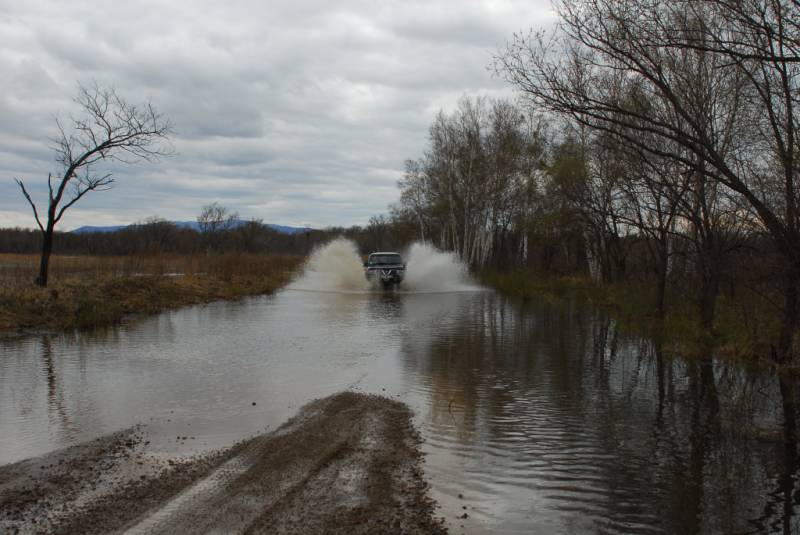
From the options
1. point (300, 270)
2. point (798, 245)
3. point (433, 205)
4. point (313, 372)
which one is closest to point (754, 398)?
point (798, 245)

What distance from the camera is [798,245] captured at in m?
10.9

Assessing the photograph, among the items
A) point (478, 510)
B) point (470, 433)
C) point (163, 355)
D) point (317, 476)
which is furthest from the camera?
point (163, 355)

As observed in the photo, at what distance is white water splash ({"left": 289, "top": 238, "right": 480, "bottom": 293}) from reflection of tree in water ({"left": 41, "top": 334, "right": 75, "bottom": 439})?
26950 millimetres

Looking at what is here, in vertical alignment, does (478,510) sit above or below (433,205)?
below

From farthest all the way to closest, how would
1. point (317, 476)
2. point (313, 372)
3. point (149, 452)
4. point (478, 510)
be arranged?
point (313, 372) < point (149, 452) < point (317, 476) < point (478, 510)

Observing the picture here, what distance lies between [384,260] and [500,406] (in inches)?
1228

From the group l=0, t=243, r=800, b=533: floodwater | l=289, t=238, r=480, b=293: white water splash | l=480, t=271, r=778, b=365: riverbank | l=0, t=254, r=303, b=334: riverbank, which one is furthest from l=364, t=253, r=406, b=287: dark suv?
l=0, t=243, r=800, b=533: floodwater

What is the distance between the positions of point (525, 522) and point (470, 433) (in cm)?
300

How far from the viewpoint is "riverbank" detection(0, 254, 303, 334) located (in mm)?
21578

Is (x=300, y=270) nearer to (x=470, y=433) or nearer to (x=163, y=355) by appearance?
(x=163, y=355)

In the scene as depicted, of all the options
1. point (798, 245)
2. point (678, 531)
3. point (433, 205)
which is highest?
point (433, 205)

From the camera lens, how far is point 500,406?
1055 centimetres

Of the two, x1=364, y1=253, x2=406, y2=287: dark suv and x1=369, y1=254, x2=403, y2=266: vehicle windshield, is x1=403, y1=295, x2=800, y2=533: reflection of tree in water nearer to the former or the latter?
x1=364, y1=253, x2=406, y2=287: dark suv

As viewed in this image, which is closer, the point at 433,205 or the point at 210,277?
the point at 210,277
